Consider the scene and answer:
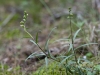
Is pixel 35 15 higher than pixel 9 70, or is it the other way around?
pixel 35 15

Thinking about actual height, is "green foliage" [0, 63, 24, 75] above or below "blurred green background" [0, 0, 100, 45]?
below

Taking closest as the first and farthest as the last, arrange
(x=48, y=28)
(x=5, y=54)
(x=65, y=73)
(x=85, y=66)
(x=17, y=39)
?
(x=85, y=66) < (x=65, y=73) < (x=5, y=54) < (x=17, y=39) < (x=48, y=28)

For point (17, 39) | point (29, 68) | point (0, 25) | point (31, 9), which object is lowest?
point (29, 68)

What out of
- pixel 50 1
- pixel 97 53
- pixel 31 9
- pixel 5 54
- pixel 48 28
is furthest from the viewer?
pixel 50 1

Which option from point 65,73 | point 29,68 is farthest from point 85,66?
point 29,68

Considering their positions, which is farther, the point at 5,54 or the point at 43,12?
the point at 43,12

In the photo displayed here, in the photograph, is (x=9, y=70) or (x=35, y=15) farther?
(x=35, y=15)

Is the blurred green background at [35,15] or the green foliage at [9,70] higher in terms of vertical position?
the blurred green background at [35,15]

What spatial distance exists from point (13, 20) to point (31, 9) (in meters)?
0.62

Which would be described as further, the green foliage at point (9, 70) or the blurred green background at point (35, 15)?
the blurred green background at point (35, 15)

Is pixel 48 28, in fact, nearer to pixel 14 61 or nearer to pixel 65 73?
pixel 14 61

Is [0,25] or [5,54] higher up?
[0,25]

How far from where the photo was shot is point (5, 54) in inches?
99.9

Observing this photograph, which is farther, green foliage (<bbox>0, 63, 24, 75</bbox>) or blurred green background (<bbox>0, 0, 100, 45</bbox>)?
blurred green background (<bbox>0, 0, 100, 45</bbox>)
